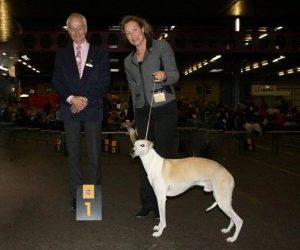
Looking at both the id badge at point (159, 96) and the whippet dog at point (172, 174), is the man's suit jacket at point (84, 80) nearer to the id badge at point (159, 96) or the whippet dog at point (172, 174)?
the id badge at point (159, 96)

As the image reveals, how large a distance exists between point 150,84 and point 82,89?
2.40ft

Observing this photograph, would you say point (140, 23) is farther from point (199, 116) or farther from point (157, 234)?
point (199, 116)

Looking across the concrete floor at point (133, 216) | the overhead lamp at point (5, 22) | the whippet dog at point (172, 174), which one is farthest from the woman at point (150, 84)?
the overhead lamp at point (5, 22)

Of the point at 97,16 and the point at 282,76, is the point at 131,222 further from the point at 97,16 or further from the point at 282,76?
the point at 282,76

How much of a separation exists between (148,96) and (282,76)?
45.6 metres

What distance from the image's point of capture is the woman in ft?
14.5

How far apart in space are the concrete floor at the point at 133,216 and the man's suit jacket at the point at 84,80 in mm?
1154

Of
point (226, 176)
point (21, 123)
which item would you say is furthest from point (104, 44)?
point (226, 176)

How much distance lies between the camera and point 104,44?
20625mm

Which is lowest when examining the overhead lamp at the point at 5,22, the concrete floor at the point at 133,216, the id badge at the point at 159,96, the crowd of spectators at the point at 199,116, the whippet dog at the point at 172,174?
the concrete floor at the point at 133,216

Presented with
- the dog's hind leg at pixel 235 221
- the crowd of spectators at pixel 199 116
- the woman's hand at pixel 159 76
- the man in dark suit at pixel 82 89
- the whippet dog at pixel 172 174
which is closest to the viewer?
the dog's hind leg at pixel 235 221

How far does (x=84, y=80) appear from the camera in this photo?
4688 millimetres

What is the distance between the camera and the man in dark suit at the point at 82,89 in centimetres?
467

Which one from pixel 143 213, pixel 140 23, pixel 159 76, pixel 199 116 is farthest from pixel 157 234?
pixel 199 116
